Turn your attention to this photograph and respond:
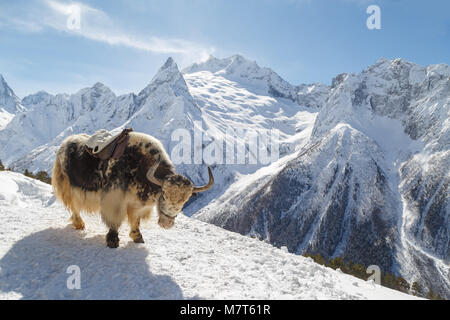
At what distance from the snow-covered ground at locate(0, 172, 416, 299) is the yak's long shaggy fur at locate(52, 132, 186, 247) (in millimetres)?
900

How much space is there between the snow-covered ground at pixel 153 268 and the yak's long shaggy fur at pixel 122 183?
2.95 ft

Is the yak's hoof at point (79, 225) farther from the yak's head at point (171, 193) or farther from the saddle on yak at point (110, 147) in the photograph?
the yak's head at point (171, 193)

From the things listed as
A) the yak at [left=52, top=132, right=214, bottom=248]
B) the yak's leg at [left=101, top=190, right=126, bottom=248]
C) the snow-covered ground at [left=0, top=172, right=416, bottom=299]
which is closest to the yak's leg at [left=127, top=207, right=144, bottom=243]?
the yak at [left=52, top=132, right=214, bottom=248]

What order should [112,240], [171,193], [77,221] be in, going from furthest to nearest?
1. [77,221]
2. [112,240]
3. [171,193]

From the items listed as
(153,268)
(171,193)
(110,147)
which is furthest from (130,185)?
(153,268)

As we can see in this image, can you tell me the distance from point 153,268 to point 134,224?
1748 millimetres

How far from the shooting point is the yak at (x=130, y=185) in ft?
22.2

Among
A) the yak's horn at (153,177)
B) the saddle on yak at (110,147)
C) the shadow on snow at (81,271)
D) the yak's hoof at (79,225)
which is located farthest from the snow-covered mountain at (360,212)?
the saddle on yak at (110,147)

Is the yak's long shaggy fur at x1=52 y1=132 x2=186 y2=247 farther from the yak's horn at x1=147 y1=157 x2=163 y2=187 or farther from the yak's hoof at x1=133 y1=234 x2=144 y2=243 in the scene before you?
the yak's horn at x1=147 y1=157 x2=163 y2=187

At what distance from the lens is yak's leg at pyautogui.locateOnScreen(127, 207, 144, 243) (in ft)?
26.1

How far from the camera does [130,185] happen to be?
7.46 metres

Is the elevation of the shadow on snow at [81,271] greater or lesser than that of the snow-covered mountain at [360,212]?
greater

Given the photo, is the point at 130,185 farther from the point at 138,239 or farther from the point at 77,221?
the point at 77,221
